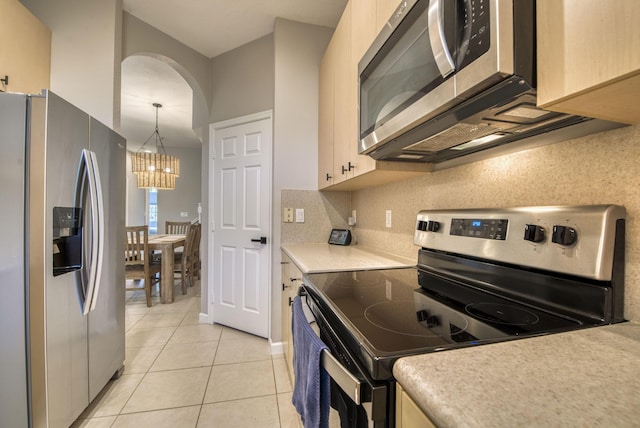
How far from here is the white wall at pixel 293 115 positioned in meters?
2.30

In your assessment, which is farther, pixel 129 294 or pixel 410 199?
pixel 129 294

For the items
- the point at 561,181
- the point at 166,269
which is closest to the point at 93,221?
the point at 561,181

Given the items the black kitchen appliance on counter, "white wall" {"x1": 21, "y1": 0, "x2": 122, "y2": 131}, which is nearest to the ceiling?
"white wall" {"x1": 21, "y1": 0, "x2": 122, "y2": 131}

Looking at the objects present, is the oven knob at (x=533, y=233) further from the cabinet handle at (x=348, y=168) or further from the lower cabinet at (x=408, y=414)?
the cabinet handle at (x=348, y=168)

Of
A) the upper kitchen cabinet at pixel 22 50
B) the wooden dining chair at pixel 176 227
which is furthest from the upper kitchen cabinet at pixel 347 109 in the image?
the wooden dining chair at pixel 176 227

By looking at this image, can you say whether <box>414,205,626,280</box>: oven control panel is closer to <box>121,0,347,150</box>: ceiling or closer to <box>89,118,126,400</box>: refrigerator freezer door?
<box>89,118,126,400</box>: refrigerator freezer door

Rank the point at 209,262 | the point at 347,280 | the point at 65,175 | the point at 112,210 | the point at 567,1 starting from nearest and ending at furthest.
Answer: the point at 567,1 → the point at 347,280 → the point at 65,175 → the point at 112,210 → the point at 209,262

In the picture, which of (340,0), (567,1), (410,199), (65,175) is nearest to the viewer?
(567,1)

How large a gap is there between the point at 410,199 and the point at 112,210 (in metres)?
1.84

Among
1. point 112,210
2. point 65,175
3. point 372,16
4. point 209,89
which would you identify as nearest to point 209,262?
point 112,210

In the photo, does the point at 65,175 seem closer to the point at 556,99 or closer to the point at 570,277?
A: the point at 556,99

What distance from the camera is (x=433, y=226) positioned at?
1216 mm

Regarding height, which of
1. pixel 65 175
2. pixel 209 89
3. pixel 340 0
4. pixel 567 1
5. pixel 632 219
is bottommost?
pixel 632 219

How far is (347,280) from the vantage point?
1.16 meters
